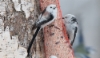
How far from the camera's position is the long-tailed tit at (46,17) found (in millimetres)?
385

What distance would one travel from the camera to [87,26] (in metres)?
1.07

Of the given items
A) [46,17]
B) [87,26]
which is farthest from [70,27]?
[87,26]

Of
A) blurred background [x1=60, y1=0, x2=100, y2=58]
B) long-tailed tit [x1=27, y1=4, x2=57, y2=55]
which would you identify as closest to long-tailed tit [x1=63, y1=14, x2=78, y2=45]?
long-tailed tit [x1=27, y1=4, x2=57, y2=55]

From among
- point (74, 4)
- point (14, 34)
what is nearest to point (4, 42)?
point (14, 34)

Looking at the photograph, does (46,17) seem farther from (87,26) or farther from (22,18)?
(87,26)

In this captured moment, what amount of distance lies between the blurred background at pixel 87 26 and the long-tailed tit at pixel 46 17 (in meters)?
0.62

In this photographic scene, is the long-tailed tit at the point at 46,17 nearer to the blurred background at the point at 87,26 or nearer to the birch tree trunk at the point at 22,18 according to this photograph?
the birch tree trunk at the point at 22,18

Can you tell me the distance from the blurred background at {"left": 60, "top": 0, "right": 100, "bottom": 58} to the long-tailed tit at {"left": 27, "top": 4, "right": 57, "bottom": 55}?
619 mm

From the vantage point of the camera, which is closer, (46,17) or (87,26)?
(46,17)

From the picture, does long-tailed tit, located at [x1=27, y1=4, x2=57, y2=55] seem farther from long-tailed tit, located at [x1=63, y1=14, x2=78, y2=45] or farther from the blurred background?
the blurred background

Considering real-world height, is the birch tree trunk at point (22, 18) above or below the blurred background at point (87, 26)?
above

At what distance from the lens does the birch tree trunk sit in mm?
390

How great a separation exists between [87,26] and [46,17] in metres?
0.71

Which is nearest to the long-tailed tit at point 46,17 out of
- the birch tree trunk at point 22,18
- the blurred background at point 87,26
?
the birch tree trunk at point 22,18
